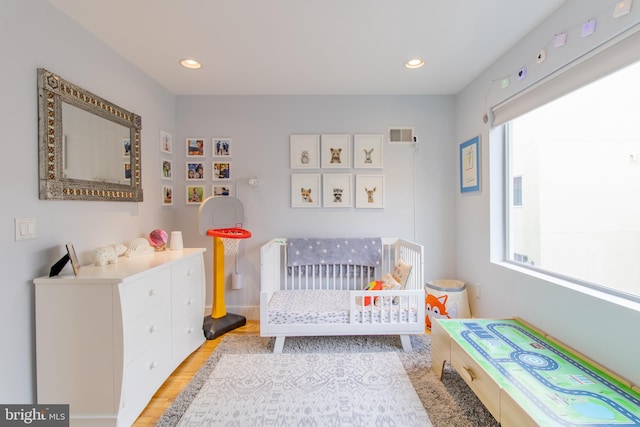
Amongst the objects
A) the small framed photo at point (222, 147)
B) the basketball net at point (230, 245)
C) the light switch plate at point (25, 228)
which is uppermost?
the small framed photo at point (222, 147)

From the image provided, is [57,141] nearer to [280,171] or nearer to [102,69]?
[102,69]

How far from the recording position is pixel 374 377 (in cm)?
195

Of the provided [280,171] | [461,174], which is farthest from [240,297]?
[461,174]

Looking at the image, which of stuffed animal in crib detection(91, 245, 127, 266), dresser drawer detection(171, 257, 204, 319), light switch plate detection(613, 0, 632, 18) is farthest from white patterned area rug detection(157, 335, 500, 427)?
light switch plate detection(613, 0, 632, 18)

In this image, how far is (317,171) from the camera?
9.83 ft

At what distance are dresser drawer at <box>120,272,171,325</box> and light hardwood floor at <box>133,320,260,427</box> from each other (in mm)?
521

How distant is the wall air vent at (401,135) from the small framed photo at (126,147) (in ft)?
7.86

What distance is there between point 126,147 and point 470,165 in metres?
2.98

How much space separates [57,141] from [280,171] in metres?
1.75

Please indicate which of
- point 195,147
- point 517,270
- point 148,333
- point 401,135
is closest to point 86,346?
point 148,333

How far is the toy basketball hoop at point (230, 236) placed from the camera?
2.53 metres

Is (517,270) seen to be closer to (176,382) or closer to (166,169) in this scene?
(176,382)

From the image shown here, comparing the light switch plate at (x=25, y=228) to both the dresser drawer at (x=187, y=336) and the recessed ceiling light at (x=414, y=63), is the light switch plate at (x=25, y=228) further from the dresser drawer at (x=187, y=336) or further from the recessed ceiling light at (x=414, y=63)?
the recessed ceiling light at (x=414, y=63)

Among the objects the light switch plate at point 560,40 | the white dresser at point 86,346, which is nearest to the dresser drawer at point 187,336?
the white dresser at point 86,346
